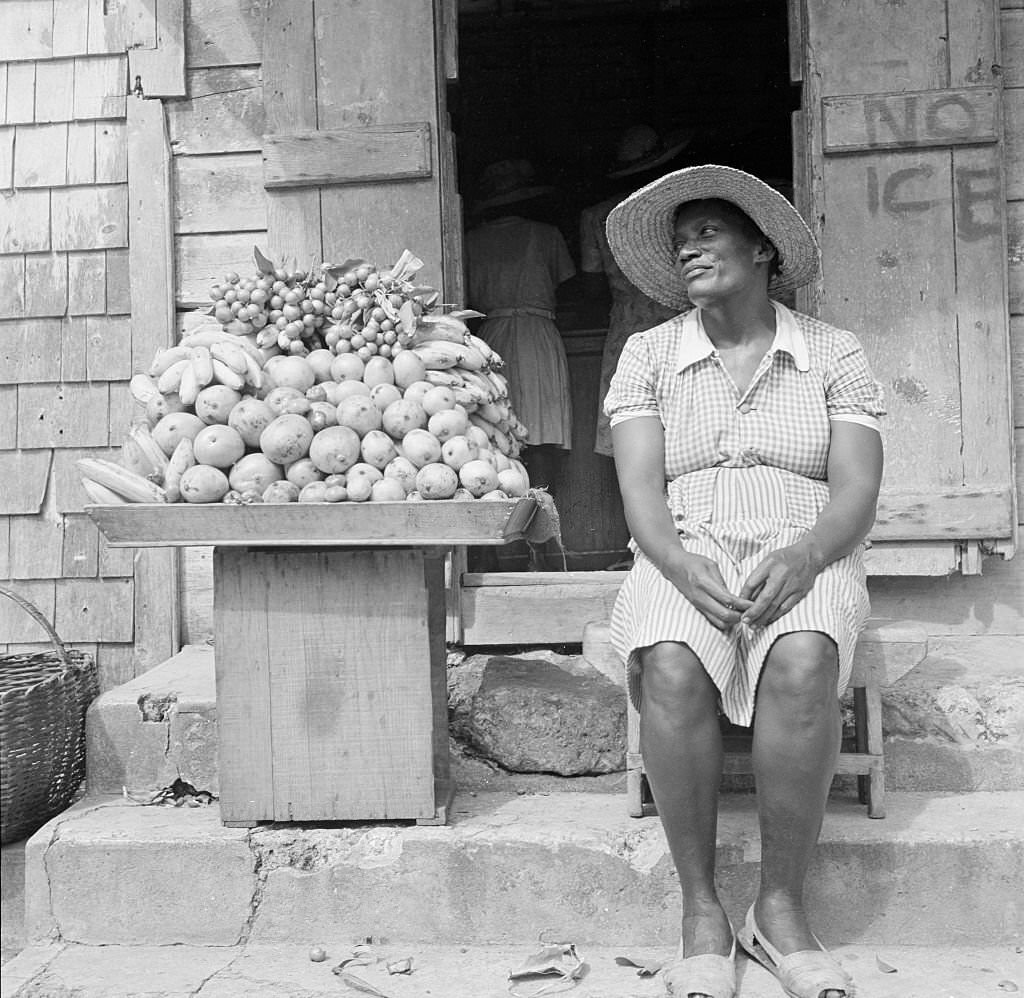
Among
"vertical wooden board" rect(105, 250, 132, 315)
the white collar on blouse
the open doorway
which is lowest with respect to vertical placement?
the white collar on blouse

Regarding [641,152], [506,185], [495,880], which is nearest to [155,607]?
[495,880]

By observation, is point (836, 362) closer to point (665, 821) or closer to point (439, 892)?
point (665, 821)

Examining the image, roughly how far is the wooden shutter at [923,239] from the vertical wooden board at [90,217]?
7.91 feet

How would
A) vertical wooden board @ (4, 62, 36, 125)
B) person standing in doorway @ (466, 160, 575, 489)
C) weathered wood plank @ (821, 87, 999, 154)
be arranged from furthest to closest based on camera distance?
1. person standing in doorway @ (466, 160, 575, 489)
2. vertical wooden board @ (4, 62, 36, 125)
3. weathered wood plank @ (821, 87, 999, 154)

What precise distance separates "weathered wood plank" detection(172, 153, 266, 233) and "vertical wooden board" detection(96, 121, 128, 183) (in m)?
0.34

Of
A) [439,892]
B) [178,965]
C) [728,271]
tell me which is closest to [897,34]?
[728,271]

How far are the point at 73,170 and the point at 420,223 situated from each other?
140 centimetres

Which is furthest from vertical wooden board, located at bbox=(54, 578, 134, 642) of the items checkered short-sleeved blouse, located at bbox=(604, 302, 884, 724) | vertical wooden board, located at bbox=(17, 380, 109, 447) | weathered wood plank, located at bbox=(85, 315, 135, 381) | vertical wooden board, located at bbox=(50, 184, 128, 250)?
checkered short-sleeved blouse, located at bbox=(604, 302, 884, 724)

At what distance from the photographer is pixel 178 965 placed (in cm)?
267

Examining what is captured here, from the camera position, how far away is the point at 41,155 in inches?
167

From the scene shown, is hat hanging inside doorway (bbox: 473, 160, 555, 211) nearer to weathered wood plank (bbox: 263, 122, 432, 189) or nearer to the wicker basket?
weathered wood plank (bbox: 263, 122, 432, 189)

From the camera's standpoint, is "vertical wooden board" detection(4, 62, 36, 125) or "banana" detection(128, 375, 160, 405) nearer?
"banana" detection(128, 375, 160, 405)

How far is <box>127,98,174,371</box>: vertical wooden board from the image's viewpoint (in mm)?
3943

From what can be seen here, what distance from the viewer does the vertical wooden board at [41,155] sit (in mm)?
4195
